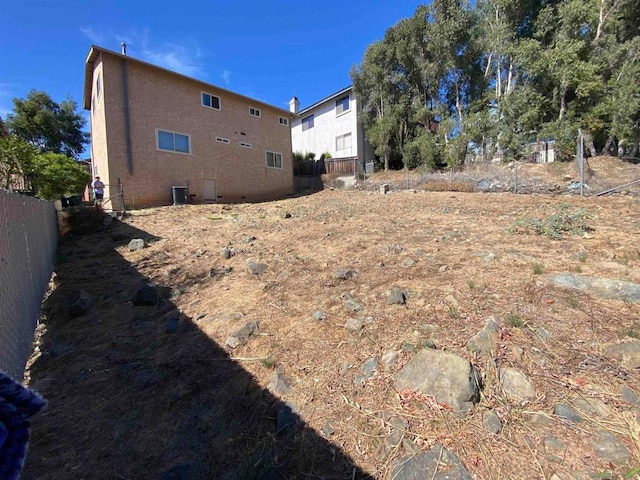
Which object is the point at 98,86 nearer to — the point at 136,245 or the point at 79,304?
the point at 136,245

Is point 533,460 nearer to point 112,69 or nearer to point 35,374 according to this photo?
point 35,374

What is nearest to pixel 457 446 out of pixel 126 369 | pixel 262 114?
pixel 126 369

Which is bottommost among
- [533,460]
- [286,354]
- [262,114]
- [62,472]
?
[62,472]

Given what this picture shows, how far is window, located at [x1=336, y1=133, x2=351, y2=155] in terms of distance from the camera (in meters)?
20.6

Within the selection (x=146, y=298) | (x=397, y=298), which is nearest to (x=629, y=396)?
(x=397, y=298)

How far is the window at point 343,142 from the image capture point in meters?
20.6

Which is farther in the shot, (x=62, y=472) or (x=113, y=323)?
(x=113, y=323)

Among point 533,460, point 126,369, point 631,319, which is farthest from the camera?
point 126,369

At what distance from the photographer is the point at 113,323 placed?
359 centimetres

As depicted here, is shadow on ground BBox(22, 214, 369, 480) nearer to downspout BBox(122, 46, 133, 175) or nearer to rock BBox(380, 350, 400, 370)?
rock BBox(380, 350, 400, 370)

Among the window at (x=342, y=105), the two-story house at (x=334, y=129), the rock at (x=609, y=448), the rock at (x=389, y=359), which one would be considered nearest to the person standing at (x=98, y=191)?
the two-story house at (x=334, y=129)

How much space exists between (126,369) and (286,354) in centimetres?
148

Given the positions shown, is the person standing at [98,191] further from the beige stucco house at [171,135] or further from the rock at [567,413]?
the rock at [567,413]

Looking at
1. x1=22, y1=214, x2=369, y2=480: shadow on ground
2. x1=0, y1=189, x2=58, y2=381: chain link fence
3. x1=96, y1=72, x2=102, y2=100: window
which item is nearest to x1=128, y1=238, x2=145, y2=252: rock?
x1=0, y1=189, x2=58, y2=381: chain link fence
